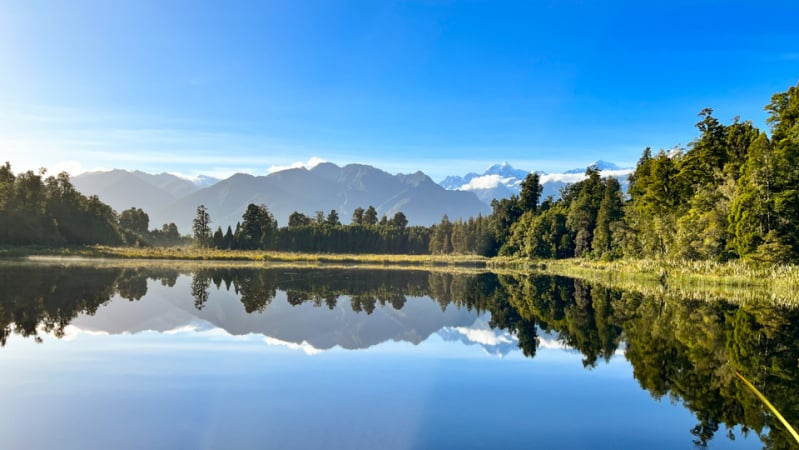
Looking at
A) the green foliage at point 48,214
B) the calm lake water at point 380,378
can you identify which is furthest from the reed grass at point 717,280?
the green foliage at point 48,214

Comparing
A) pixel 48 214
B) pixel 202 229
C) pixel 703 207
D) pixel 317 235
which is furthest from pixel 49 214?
pixel 703 207

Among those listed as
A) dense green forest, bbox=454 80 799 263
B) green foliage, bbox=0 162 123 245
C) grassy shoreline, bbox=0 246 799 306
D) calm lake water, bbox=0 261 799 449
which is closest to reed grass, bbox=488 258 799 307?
grassy shoreline, bbox=0 246 799 306

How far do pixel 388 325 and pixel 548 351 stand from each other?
→ 7.23 metres

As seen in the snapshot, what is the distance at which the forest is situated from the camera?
4331cm

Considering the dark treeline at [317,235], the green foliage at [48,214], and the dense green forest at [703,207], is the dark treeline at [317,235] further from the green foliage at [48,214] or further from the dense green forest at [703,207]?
the dense green forest at [703,207]

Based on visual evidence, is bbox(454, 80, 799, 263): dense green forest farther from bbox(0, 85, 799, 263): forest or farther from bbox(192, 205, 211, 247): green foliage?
→ bbox(192, 205, 211, 247): green foliage

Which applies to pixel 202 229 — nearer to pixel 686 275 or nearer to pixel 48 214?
pixel 48 214

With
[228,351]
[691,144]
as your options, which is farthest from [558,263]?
[228,351]

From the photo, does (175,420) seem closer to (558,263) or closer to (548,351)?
(548,351)

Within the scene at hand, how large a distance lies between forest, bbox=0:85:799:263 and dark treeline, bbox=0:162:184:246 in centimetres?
22

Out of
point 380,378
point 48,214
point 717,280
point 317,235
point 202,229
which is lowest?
point 380,378

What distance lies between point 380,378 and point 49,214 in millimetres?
108611

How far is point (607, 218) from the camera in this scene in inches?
3221

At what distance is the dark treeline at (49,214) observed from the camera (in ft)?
279
